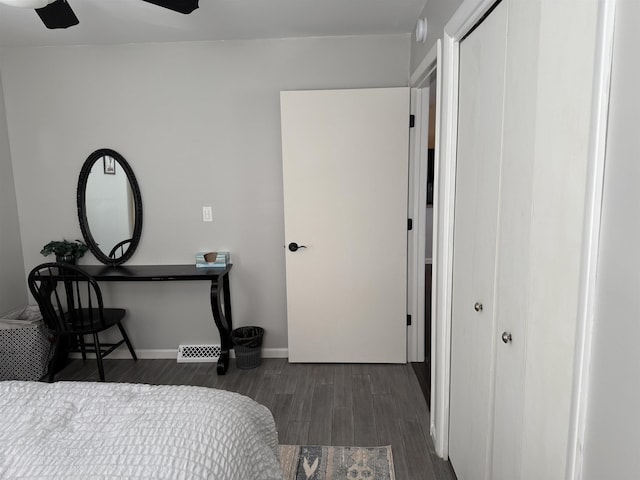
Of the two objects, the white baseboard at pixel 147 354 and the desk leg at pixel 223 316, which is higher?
the desk leg at pixel 223 316

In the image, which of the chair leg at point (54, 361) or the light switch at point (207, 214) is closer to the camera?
the chair leg at point (54, 361)

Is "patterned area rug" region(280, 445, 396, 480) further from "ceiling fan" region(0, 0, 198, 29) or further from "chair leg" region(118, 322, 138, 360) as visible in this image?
"ceiling fan" region(0, 0, 198, 29)

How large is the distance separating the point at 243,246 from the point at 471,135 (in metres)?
2.03

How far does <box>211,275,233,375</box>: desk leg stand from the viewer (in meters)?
2.91

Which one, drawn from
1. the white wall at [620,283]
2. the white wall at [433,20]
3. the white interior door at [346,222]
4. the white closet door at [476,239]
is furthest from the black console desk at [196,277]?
the white wall at [620,283]

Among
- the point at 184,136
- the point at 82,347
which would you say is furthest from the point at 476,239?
the point at 82,347

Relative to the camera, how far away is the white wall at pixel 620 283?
2.33 ft

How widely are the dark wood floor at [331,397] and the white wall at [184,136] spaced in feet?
1.33

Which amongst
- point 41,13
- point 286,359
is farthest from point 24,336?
point 41,13

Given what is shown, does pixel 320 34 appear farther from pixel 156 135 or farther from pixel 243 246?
pixel 243 246

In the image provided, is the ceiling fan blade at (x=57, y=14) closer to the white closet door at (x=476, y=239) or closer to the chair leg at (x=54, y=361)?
the white closet door at (x=476, y=239)

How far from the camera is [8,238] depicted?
10.3 feet

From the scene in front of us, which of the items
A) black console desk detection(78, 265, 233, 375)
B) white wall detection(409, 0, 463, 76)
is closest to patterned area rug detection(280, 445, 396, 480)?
black console desk detection(78, 265, 233, 375)

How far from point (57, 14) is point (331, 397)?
2566 millimetres
